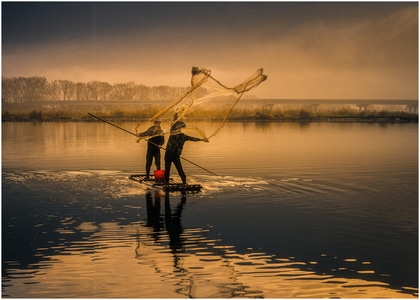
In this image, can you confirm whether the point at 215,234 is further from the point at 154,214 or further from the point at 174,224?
the point at 154,214

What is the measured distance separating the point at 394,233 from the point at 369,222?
1.28 meters

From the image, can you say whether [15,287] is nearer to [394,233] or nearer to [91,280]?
[91,280]

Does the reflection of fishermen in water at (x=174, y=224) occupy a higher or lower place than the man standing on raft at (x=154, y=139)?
lower

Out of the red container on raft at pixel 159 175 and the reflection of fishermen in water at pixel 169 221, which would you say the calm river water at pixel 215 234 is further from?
the red container on raft at pixel 159 175

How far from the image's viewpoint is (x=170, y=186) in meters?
21.6

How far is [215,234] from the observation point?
15.3 m

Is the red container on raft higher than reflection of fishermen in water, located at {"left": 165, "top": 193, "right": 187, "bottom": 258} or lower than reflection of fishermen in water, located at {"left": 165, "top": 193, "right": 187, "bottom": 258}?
higher

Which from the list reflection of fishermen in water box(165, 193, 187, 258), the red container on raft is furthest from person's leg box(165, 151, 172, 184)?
reflection of fishermen in water box(165, 193, 187, 258)

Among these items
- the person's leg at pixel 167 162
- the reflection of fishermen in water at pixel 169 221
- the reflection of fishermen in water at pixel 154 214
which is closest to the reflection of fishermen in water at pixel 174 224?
the reflection of fishermen in water at pixel 169 221

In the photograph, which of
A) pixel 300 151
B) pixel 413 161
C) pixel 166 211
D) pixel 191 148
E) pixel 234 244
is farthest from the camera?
pixel 191 148

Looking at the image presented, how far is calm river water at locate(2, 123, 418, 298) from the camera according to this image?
11453 mm

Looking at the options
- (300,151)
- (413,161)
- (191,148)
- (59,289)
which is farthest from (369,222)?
(191,148)

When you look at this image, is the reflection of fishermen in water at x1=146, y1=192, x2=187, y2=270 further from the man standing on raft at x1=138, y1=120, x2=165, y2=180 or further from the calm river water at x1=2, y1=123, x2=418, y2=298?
the man standing on raft at x1=138, y1=120, x2=165, y2=180

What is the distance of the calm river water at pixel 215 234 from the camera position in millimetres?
11453
